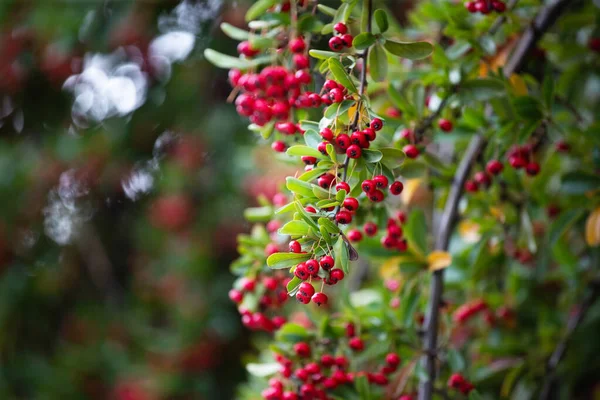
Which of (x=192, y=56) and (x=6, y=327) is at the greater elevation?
(x=192, y=56)

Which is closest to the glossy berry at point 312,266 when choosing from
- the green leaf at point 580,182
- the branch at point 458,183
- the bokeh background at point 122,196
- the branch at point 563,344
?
the branch at point 458,183

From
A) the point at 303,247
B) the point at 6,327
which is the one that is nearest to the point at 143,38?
the point at 6,327

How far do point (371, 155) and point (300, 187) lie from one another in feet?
0.32

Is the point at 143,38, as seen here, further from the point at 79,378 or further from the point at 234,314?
the point at 79,378

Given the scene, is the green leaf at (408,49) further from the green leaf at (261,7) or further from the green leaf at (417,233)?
the green leaf at (417,233)

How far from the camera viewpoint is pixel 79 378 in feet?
7.36

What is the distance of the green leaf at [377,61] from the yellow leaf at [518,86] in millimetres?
314

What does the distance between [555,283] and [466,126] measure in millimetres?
636

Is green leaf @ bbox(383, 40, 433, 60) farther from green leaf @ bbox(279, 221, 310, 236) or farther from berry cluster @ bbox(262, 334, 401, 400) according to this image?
berry cluster @ bbox(262, 334, 401, 400)

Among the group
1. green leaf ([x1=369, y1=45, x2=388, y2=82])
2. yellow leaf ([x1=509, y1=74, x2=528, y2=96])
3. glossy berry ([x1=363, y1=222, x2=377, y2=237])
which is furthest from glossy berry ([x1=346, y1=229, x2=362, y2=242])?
yellow leaf ([x1=509, y1=74, x2=528, y2=96])

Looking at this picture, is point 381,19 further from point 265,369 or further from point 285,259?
point 265,369

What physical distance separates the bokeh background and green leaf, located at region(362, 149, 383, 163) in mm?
1120

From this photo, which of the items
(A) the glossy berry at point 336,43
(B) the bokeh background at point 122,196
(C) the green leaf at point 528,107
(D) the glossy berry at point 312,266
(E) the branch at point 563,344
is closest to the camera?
(D) the glossy berry at point 312,266

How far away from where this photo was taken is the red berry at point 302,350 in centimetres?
103
